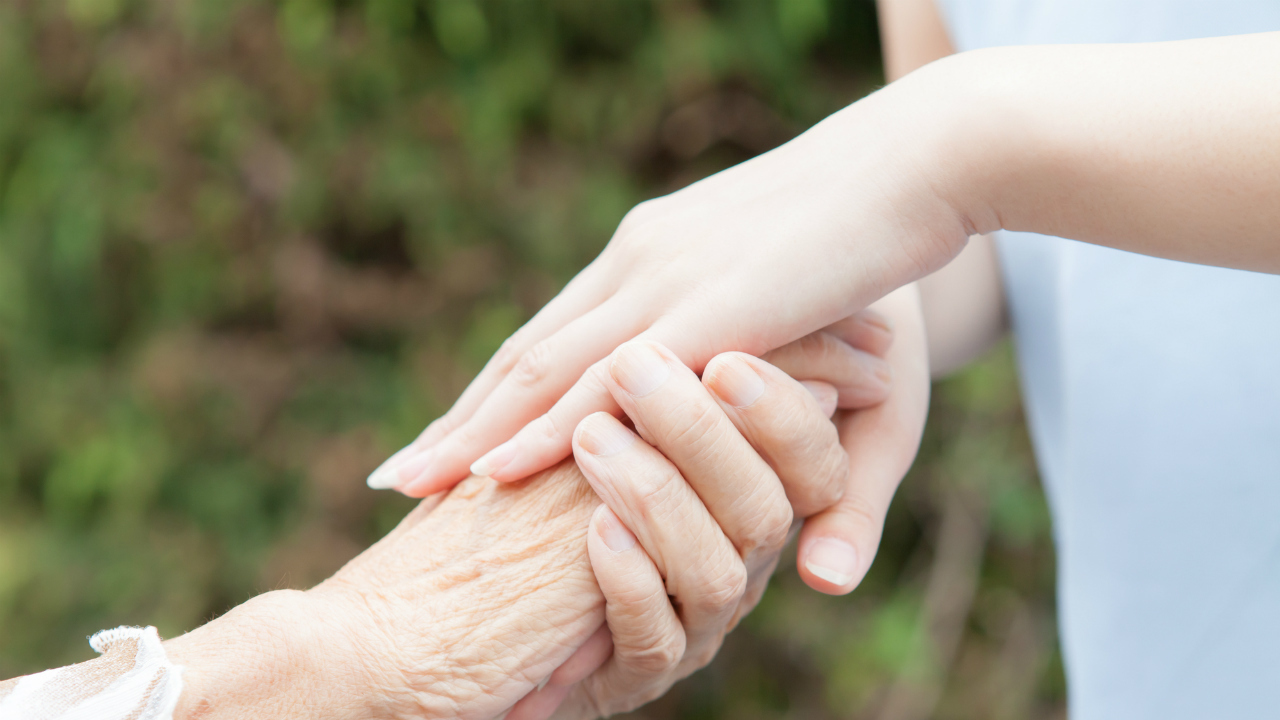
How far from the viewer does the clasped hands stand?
2.55 ft

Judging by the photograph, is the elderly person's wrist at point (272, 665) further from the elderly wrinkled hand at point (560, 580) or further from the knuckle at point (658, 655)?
the knuckle at point (658, 655)

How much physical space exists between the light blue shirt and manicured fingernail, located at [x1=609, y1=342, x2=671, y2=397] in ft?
1.71

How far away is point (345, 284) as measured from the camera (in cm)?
218

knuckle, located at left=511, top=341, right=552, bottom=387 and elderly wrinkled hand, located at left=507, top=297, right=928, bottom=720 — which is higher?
knuckle, located at left=511, top=341, right=552, bottom=387

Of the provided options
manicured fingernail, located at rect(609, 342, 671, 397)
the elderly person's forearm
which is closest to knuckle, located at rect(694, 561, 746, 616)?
the elderly person's forearm

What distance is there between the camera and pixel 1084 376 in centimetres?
92

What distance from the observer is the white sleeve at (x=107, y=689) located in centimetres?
69

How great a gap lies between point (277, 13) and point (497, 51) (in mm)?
601

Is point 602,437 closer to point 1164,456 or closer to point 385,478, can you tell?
point 385,478

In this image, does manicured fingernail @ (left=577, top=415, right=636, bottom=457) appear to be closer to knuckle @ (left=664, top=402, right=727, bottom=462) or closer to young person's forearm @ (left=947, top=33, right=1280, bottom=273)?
knuckle @ (left=664, top=402, right=727, bottom=462)

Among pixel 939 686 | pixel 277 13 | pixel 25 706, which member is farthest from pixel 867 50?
pixel 25 706

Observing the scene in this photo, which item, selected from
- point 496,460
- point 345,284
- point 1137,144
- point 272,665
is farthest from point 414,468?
point 345,284

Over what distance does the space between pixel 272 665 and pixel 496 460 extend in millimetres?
293

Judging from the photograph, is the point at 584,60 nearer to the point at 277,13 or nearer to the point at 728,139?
the point at 728,139
